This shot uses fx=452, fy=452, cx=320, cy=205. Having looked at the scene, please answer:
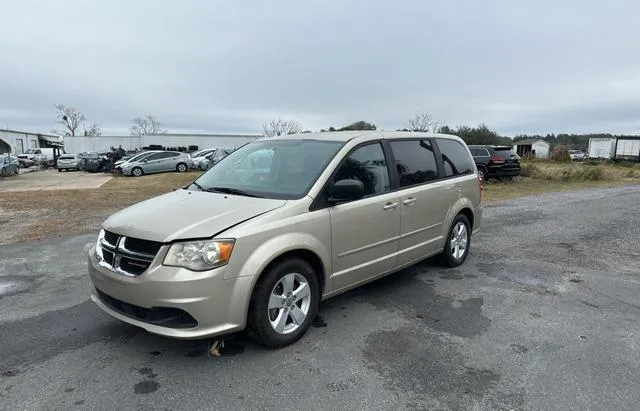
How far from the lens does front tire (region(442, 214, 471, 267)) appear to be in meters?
5.70

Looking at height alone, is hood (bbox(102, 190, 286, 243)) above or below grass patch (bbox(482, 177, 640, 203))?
above

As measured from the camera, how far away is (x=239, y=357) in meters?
3.49

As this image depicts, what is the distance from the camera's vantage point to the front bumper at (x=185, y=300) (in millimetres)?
3141

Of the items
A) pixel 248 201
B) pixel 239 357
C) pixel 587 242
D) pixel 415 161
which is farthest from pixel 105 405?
pixel 587 242

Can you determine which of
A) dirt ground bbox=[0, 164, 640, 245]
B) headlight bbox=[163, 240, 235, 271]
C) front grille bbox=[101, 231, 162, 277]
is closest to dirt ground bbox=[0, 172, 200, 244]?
dirt ground bbox=[0, 164, 640, 245]

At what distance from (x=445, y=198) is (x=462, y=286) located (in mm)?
1056

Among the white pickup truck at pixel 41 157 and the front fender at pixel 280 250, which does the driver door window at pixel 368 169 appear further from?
the white pickup truck at pixel 41 157

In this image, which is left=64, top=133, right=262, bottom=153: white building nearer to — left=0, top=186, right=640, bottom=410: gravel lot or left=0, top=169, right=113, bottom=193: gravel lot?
left=0, top=169, right=113, bottom=193: gravel lot

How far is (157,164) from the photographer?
28188mm

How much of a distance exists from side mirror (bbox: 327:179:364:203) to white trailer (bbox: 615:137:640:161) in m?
59.0

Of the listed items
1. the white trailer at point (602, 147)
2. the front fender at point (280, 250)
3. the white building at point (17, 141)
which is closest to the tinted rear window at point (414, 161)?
the front fender at point (280, 250)

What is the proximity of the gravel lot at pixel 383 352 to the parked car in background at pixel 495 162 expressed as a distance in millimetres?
14591

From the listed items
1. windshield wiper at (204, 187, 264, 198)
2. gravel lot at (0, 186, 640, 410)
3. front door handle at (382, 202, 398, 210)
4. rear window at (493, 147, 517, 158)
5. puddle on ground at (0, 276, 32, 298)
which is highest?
rear window at (493, 147, 517, 158)

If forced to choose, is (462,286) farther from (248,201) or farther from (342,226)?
(248,201)
